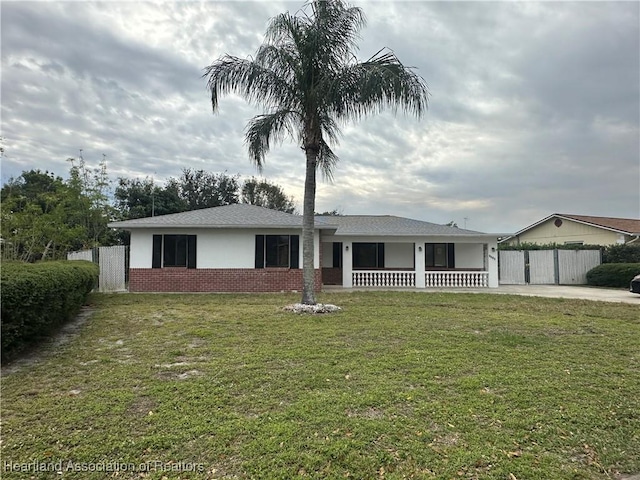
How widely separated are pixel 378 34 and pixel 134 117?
10.3 metres

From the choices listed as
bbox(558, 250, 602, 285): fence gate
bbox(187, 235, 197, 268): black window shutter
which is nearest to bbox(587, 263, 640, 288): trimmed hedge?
bbox(558, 250, 602, 285): fence gate

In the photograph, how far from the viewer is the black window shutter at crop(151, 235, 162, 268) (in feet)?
47.5

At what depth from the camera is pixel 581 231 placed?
2270 cm

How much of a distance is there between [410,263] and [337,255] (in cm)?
371

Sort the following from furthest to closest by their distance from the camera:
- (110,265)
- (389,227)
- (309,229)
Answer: (389,227), (110,265), (309,229)

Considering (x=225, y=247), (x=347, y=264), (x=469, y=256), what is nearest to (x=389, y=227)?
(x=347, y=264)

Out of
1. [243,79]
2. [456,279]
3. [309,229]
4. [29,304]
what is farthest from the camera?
[456,279]

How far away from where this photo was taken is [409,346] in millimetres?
6031

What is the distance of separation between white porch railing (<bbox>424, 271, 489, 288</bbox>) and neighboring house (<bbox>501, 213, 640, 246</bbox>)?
246 inches

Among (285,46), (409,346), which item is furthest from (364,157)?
(409,346)

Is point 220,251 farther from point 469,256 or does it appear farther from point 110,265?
point 469,256

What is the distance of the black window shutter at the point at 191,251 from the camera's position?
→ 1458 centimetres

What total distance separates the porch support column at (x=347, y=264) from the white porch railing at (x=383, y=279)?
0.73 ft

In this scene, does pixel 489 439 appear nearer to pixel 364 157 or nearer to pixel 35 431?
pixel 35 431
